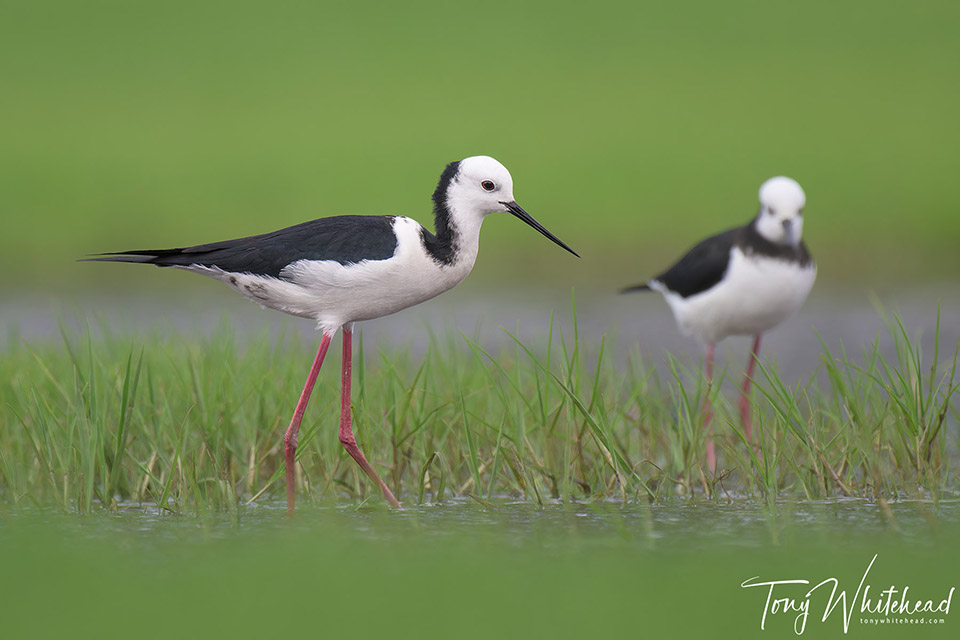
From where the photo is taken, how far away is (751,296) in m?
7.27

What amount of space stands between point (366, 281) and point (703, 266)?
3.32 meters

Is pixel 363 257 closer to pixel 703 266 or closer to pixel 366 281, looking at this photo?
pixel 366 281

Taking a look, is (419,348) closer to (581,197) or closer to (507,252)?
(507,252)

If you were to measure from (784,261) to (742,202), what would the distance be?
8336 millimetres

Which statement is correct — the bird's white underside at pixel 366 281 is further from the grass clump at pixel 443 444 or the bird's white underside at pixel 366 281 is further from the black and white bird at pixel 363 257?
the grass clump at pixel 443 444

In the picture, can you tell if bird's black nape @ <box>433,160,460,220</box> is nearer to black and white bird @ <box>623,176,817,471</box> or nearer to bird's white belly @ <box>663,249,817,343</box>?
black and white bird @ <box>623,176,817,471</box>

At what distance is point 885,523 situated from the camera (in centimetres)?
500

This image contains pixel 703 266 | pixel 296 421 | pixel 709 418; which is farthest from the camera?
pixel 703 266

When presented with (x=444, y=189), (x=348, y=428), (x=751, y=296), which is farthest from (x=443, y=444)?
(x=751, y=296)

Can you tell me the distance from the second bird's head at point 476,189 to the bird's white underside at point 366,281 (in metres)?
0.06

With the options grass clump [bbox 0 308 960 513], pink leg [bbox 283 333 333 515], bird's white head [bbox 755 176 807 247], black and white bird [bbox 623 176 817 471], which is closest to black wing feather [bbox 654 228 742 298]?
black and white bird [bbox 623 176 817 471]

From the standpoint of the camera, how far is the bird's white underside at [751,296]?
7.17 m

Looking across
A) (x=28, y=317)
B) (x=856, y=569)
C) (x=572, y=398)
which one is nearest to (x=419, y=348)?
(x=28, y=317)

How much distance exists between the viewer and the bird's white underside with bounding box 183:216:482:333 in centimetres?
502
